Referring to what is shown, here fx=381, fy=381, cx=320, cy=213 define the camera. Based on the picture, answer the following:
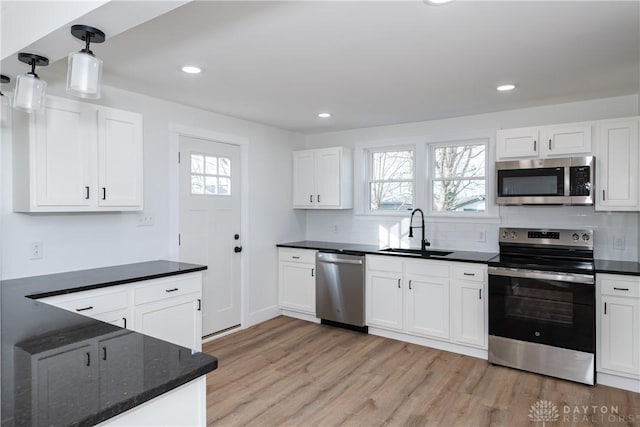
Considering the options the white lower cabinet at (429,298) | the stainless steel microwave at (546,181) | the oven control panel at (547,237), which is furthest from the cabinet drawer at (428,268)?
the stainless steel microwave at (546,181)

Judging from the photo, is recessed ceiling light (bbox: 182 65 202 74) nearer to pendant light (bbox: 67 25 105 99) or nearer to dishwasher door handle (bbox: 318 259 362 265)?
→ pendant light (bbox: 67 25 105 99)

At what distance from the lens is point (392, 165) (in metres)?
4.80

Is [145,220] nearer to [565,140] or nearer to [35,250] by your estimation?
[35,250]

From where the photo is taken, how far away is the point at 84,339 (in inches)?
56.0

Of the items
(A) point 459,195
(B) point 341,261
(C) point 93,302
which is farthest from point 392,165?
(C) point 93,302

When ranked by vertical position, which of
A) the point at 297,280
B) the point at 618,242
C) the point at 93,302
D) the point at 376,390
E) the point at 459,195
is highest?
the point at 459,195

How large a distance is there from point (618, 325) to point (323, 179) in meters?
3.24

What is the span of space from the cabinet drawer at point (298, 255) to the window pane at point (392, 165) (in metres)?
1.29

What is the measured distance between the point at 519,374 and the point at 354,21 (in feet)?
9.98

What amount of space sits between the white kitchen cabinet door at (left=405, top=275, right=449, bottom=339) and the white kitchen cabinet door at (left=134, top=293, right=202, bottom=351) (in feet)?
6.80

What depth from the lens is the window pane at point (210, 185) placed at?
4.01 m

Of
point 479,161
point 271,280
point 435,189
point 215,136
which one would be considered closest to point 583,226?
point 479,161

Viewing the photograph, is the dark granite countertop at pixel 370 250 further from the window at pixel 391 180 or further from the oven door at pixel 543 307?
the window at pixel 391 180

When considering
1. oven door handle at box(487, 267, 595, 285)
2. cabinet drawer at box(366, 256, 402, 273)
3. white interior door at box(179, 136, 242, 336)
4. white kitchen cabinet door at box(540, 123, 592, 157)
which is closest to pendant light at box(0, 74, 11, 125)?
white interior door at box(179, 136, 242, 336)
